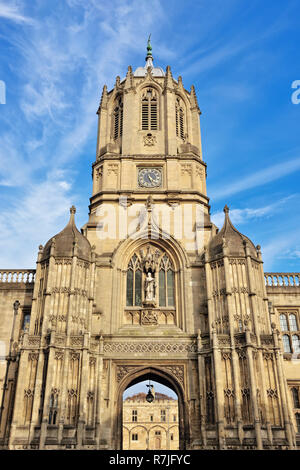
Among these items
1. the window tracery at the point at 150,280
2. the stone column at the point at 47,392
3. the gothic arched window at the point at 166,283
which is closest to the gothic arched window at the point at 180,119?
the window tracery at the point at 150,280

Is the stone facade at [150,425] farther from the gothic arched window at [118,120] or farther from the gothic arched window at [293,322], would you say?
the gothic arched window at [118,120]

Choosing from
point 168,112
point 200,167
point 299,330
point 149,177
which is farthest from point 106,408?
point 168,112

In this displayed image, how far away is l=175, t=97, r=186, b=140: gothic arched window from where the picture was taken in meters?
35.3

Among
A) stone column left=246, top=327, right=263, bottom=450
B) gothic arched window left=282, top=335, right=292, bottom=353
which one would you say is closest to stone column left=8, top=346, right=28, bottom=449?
stone column left=246, top=327, right=263, bottom=450

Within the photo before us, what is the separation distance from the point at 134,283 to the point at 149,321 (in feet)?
9.05

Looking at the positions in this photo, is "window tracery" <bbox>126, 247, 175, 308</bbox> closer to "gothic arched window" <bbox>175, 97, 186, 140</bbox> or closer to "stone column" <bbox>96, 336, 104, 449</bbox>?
"stone column" <bbox>96, 336, 104, 449</bbox>

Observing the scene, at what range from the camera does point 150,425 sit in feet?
236

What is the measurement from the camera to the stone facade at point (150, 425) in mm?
70312

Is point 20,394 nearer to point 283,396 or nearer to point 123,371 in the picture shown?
point 123,371

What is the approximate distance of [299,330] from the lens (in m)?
29.3

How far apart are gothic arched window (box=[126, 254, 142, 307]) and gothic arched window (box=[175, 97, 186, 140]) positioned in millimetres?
11179

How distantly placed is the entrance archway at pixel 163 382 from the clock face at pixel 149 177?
1264 centimetres
